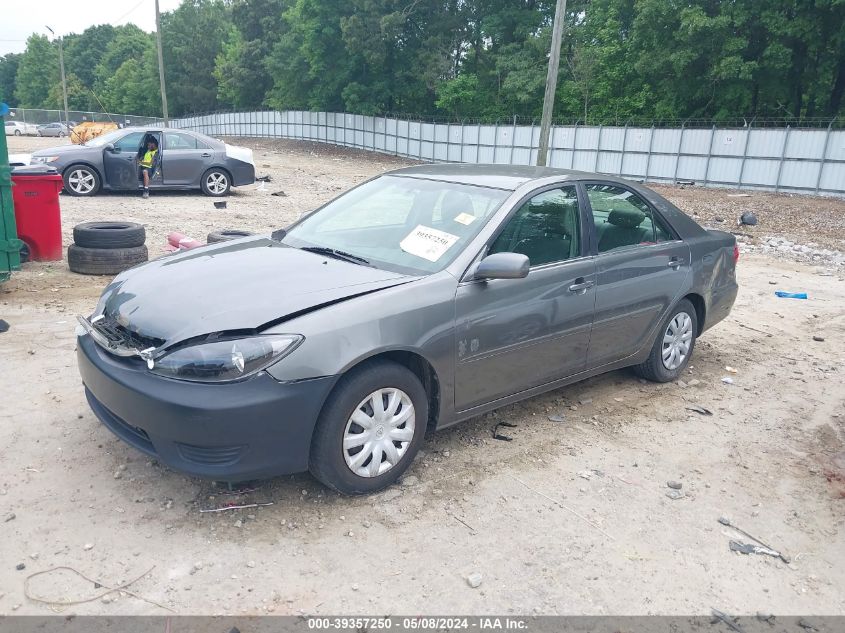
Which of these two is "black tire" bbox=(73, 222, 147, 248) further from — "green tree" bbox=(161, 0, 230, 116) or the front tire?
"green tree" bbox=(161, 0, 230, 116)

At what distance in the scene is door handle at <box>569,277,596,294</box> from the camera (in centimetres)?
443

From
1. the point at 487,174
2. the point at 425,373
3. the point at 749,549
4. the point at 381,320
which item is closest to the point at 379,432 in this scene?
the point at 425,373

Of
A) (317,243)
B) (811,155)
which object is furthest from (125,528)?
(811,155)

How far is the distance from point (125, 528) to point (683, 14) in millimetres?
30977

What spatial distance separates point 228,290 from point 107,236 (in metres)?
4.92

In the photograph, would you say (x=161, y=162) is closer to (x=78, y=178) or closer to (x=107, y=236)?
(x=78, y=178)

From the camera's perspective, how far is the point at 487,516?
11.6ft

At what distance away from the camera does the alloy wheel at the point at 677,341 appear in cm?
545

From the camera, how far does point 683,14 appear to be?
28.5 metres

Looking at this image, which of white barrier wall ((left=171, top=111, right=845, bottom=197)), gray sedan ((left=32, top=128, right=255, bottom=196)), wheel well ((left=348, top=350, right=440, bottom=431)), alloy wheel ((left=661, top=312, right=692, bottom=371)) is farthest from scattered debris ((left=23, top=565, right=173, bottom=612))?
white barrier wall ((left=171, top=111, right=845, bottom=197))

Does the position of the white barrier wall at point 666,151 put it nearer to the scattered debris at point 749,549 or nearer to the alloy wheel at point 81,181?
the alloy wheel at point 81,181

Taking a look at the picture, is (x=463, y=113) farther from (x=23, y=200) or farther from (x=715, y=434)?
(x=715, y=434)

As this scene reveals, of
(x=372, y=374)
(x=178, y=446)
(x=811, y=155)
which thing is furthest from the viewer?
(x=811, y=155)

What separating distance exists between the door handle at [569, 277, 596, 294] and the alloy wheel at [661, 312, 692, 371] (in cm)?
119
